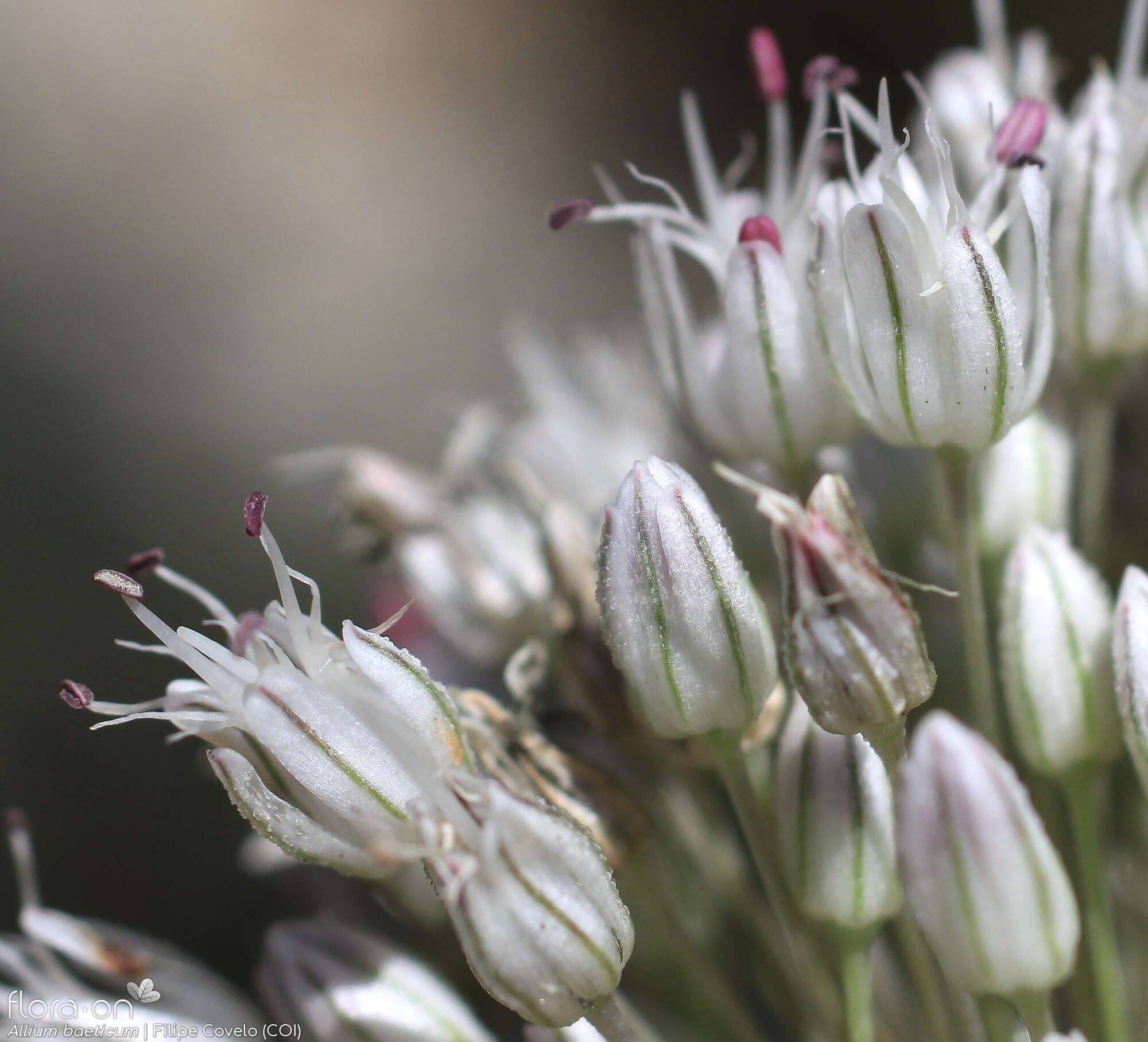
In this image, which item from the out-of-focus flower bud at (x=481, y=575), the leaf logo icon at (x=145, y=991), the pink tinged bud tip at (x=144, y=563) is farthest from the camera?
the out-of-focus flower bud at (x=481, y=575)

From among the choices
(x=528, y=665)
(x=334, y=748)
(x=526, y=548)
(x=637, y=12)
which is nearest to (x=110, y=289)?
(x=637, y=12)

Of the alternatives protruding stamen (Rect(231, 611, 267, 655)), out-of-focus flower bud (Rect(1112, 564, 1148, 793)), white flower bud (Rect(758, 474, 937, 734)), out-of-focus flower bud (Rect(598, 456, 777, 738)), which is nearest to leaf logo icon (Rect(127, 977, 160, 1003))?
protruding stamen (Rect(231, 611, 267, 655))

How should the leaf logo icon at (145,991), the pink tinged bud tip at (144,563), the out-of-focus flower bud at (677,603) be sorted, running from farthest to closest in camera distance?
the leaf logo icon at (145,991), the pink tinged bud tip at (144,563), the out-of-focus flower bud at (677,603)

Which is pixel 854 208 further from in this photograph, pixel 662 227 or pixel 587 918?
pixel 587 918

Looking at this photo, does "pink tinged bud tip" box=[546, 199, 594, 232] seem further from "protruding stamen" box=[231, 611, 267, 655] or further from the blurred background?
the blurred background

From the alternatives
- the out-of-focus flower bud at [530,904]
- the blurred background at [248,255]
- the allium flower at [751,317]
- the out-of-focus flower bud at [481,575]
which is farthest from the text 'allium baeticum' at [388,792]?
the blurred background at [248,255]

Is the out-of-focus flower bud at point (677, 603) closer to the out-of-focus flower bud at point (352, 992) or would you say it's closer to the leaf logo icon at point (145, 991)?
the out-of-focus flower bud at point (352, 992)
